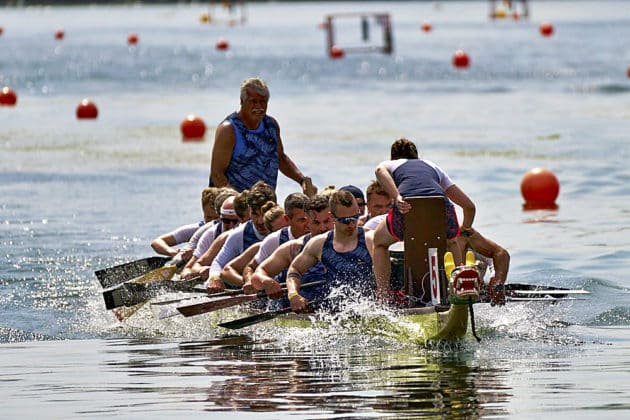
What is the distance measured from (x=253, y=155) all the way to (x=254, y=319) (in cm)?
267

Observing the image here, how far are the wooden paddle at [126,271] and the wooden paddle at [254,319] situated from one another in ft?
9.81

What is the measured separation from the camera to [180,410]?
955 centimetres

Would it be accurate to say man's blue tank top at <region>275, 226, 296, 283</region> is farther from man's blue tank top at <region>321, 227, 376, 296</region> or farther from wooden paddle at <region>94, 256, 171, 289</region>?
wooden paddle at <region>94, 256, 171, 289</region>

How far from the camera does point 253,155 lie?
48.3ft

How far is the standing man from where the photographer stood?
14453 millimetres

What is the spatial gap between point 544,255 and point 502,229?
7.36 ft

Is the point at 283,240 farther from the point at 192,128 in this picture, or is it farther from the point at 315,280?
the point at 192,128

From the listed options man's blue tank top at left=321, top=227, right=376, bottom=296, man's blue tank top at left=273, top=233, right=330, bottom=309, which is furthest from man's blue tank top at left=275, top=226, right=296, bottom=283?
man's blue tank top at left=321, top=227, right=376, bottom=296

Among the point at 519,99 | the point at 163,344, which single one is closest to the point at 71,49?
the point at 519,99

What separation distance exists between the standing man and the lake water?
158 cm

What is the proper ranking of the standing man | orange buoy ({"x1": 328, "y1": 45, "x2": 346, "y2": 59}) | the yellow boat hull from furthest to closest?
orange buoy ({"x1": 328, "y1": 45, "x2": 346, "y2": 59}), the standing man, the yellow boat hull

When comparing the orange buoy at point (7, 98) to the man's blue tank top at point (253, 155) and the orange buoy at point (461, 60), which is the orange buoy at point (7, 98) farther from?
the man's blue tank top at point (253, 155)

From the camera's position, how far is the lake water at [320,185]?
33.3ft

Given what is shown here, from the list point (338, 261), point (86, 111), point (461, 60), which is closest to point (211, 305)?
point (338, 261)
